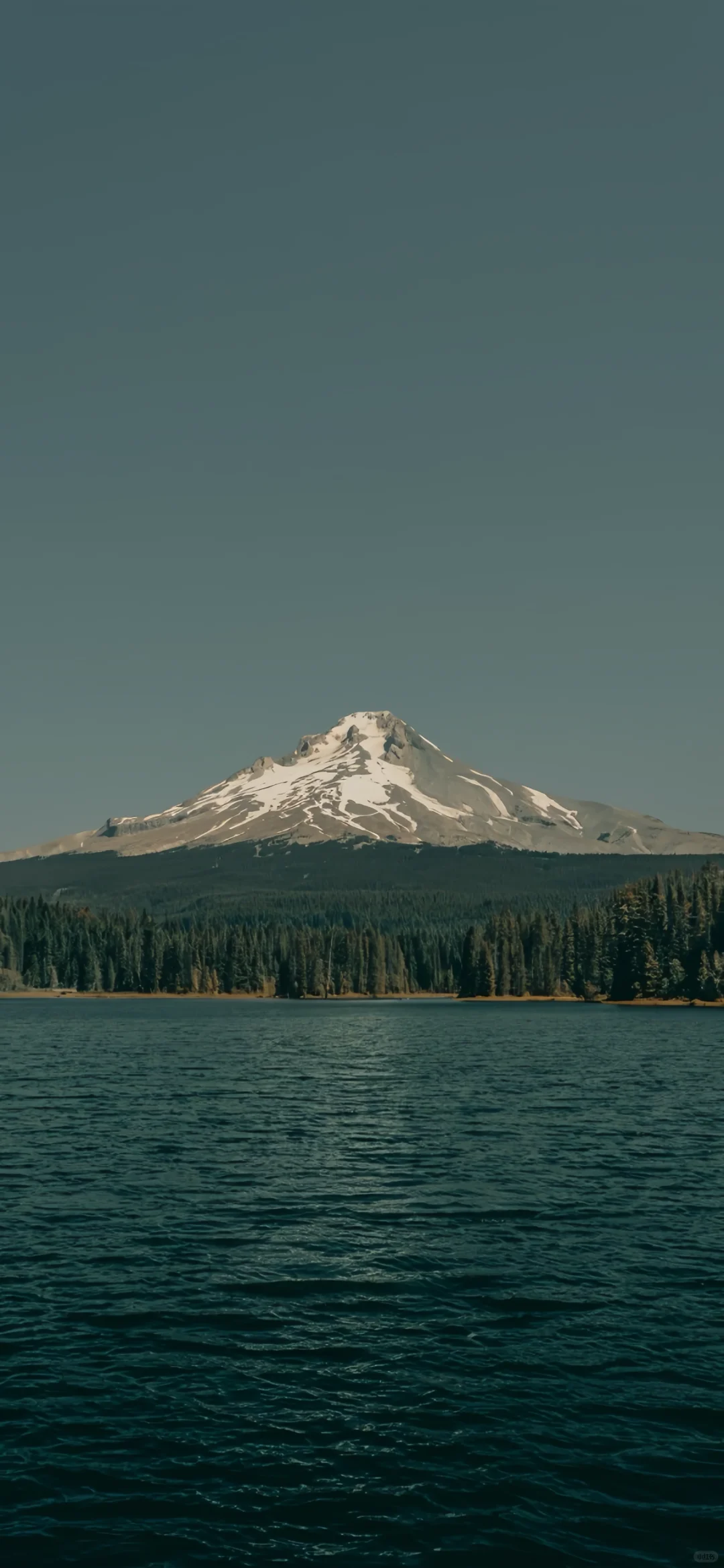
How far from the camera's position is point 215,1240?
40844 mm

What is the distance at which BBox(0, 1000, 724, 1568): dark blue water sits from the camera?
71.4 ft

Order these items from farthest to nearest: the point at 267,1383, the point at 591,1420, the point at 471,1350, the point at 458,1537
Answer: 1. the point at 471,1350
2. the point at 267,1383
3. the point at 591,1420
4. the point at 458,1537

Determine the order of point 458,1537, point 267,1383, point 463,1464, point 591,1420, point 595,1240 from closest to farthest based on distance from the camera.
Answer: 1. point 458,1537
2. point 463,1464
3. point 591,1420
4. point 267,1383
5. point 595,1240

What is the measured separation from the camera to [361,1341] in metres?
31.2

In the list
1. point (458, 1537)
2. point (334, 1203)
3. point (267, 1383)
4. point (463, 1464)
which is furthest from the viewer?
point (334, 1203)

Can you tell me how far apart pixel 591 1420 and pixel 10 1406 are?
1233cm

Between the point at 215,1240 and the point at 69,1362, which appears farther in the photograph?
the point at 215,1240

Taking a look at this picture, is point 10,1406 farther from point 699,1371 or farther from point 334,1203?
point 334,1203

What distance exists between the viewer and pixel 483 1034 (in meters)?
160

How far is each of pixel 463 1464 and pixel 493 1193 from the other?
24.9 m

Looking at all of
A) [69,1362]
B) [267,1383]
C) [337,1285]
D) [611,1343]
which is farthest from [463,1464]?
[337,1285]

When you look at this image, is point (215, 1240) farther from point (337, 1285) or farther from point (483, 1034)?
point (483, 1034)

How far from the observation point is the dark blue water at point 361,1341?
2177cm

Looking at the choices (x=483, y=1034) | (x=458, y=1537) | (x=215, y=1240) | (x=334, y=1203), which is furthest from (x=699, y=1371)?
(x=483, y=1034)
